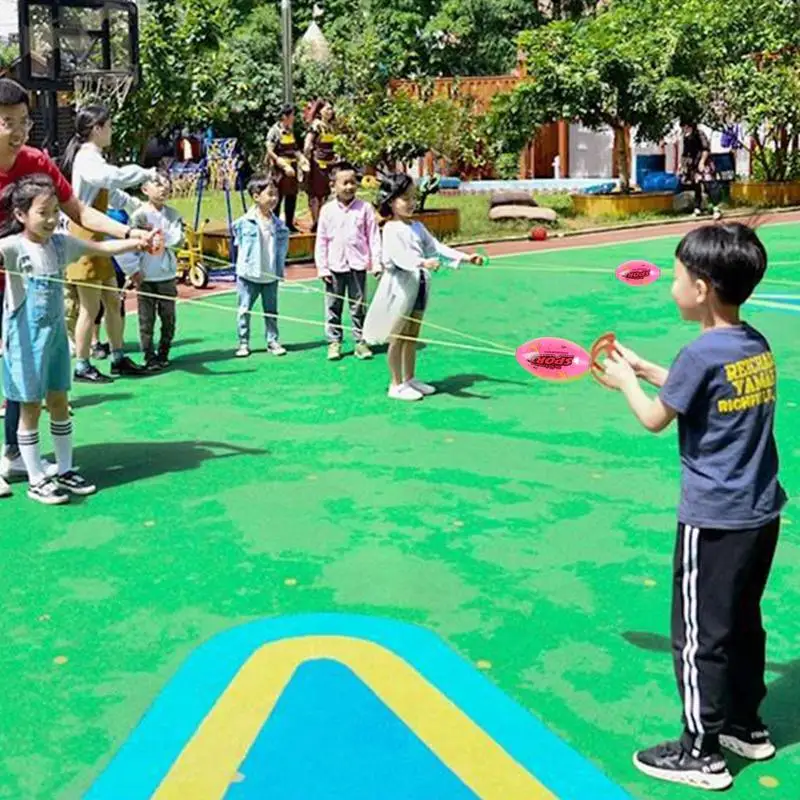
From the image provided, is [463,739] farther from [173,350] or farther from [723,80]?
[723,80]

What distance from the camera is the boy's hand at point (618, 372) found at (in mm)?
3555

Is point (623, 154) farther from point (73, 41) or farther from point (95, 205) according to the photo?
point (95, 205)

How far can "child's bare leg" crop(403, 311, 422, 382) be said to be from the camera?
809 centimetres

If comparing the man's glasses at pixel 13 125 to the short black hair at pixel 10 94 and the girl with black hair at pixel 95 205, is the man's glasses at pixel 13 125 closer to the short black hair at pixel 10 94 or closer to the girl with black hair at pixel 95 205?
the short black hair at pixel 10 94

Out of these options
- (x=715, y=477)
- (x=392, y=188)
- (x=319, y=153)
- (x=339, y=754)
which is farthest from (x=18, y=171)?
(x=319, y=153)

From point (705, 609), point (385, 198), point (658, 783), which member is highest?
point (385, 198)

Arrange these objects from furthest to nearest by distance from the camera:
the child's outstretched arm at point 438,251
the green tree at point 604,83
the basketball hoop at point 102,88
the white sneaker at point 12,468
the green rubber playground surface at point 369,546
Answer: the green tree at point 604,83 < the basketball hoop at point 102,88 < the child's outstretched arm at point 438,251 < the white sneaker at point 12,468 < the green rubber playground surface at point 369,546

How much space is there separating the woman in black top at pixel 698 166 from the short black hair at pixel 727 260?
60.3 ft

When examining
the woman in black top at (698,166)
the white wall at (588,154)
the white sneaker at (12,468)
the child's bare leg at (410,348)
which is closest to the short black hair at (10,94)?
the white sneaker at (12,468)

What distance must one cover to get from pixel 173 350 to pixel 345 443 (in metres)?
3.29

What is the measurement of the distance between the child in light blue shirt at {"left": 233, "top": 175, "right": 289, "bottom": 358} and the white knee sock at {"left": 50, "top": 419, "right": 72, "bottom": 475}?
3.42m

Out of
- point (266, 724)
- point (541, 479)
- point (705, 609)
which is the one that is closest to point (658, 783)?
point (705, 609)

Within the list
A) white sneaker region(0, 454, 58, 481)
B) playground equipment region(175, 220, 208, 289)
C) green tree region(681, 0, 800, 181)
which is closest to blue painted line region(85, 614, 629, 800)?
white sneaker region(0, 454, 58, 481)

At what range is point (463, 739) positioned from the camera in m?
3.73
